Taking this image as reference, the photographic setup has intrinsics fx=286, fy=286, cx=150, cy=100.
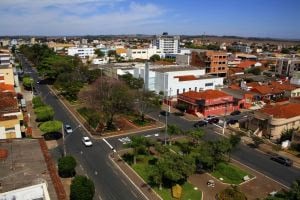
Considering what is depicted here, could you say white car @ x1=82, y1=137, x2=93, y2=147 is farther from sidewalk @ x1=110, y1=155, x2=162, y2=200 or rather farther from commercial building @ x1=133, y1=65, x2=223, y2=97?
commercial building @ x1=133, y1=65, x2=223, y2=97

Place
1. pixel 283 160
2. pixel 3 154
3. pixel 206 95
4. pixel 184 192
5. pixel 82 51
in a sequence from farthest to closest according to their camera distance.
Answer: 1. pixel 82 51
2. pixel 206 95
3. pixel 283 160
4. pixel 184 192
5. pixel 3 154

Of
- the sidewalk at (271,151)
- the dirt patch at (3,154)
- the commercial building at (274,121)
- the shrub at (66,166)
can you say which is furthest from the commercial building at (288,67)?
the dirt patch at (3,154)

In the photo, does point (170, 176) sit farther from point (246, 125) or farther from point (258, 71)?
point (258, 71)

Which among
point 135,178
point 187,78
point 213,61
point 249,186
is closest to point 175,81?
point 187,78

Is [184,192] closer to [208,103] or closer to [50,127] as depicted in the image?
[50,127]

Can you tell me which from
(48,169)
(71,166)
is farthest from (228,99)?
(48,169)

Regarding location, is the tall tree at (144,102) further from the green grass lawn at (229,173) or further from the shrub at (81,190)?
the shrub at (81,190)
